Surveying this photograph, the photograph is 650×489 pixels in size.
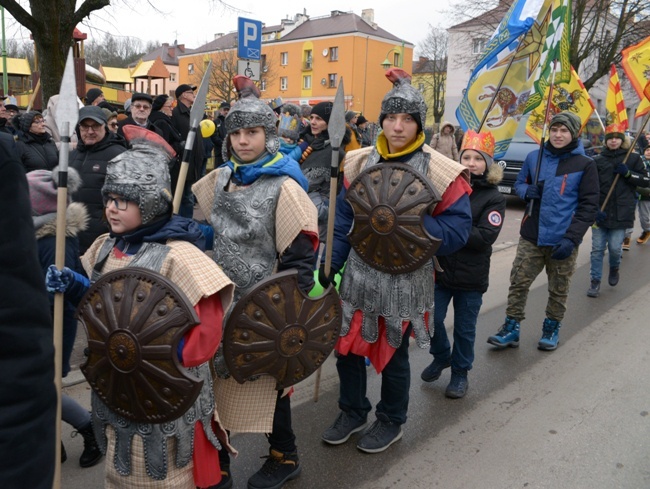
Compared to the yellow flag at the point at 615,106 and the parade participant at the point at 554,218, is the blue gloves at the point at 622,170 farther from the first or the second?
the parade participant at the point at 554,218

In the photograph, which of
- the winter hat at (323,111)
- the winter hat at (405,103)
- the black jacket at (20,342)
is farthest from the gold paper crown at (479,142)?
the black jacket at (20,342)

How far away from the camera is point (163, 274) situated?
2.18 meters

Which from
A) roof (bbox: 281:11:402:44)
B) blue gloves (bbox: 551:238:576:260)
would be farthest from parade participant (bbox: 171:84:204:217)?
roof (bbox: 281:11:402:44)

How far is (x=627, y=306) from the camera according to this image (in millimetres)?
6289

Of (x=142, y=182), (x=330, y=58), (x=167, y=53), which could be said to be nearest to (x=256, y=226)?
(x=142, y=182)

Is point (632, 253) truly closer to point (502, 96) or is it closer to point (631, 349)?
point (631, 349)

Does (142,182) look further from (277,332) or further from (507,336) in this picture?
(507,336)

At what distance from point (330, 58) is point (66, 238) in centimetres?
5031

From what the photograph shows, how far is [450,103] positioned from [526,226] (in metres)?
40.3

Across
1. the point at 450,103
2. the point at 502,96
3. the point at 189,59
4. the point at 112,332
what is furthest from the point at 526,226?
the point at 189,59

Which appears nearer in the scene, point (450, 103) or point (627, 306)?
point (627, 306)

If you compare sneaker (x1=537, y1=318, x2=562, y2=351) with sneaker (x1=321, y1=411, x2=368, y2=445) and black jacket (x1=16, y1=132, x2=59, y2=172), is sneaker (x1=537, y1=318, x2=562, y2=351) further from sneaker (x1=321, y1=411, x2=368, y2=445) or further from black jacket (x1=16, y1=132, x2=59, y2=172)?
black jacket (x1=16, y1=132, x2=59, y2=172)

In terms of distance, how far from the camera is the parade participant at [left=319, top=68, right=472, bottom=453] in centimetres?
303

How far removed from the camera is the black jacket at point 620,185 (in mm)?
6938
